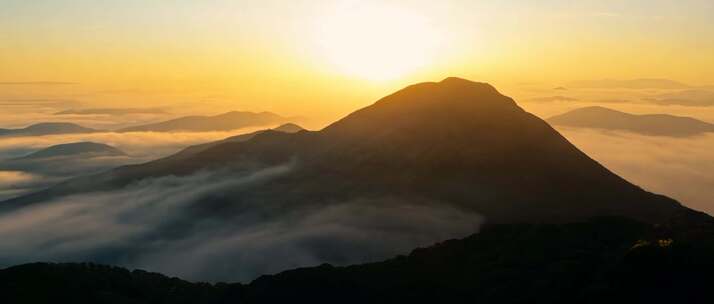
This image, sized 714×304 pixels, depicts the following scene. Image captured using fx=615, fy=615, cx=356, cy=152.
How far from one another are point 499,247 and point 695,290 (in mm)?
51464

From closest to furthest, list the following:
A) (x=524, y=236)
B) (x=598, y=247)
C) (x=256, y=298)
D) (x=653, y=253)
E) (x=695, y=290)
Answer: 1. (x=695, y=290)
2. (x=653, y=253)
3. (x=256, y=298)
4. (x=598, y=247)
5. (x=524, y=236)

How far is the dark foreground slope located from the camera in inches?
3578

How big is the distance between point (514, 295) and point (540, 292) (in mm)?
4082

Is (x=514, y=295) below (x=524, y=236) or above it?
below

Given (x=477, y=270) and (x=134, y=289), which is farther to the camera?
(x=134, y=289)

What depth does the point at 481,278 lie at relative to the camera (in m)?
112

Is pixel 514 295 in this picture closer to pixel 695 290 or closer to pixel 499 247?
pixel 695 290

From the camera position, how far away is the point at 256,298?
108 metres

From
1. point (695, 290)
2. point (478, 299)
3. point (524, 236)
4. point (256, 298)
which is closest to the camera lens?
point (695, 290)

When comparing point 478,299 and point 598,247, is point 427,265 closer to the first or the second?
point 478,299

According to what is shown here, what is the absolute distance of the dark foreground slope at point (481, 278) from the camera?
298 ft

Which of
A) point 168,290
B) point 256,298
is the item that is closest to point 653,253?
point 256,298

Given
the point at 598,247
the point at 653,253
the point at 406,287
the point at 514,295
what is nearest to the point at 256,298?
the point at 406,287

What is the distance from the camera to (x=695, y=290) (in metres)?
86.4
